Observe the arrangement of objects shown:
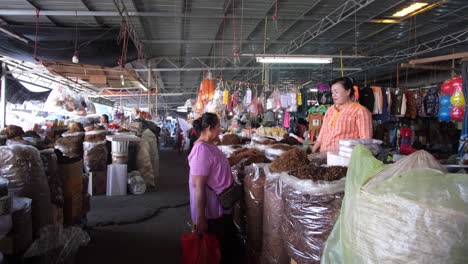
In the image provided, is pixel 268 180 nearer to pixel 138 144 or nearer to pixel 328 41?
pixel 138 144

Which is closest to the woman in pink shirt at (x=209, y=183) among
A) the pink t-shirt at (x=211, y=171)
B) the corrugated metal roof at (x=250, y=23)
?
the pink t-shirt at (x=211, y=171)

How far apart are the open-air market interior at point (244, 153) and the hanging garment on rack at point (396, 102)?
0.11 feet

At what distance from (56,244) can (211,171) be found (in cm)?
120

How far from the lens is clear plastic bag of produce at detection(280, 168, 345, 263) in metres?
1.49

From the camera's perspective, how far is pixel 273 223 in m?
1.97

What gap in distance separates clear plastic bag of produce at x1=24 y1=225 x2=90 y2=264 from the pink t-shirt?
90cm

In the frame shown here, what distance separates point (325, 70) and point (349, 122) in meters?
13.1

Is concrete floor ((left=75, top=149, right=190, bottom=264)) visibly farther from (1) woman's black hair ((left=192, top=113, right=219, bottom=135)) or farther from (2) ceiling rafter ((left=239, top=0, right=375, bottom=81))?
(2) ceiling rafter ((left=239, top=0, right=375, bottom=81))

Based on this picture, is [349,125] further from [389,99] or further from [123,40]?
[123,40]

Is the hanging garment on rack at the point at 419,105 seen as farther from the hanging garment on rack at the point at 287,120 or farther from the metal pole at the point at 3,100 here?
the metal pole at the point at 3,100

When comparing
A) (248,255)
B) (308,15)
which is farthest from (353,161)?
(308,15)

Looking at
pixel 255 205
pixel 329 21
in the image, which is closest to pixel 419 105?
pixel 329 21

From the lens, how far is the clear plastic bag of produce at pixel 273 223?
191 centimetres

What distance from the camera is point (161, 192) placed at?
6.52 m
